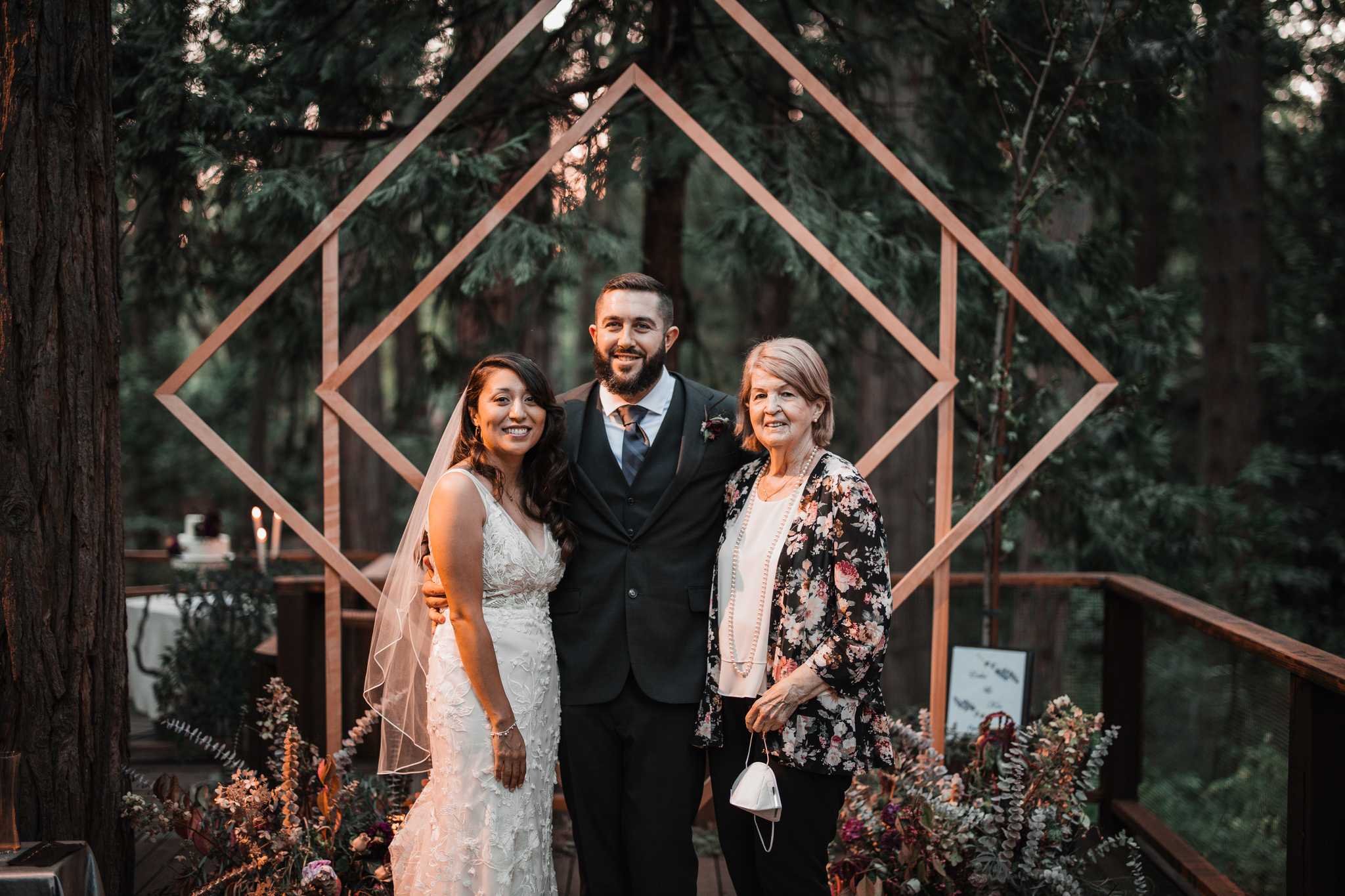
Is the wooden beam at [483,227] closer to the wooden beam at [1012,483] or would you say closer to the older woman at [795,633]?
the older woman at [795,633]

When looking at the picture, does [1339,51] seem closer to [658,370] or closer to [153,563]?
[658,370]

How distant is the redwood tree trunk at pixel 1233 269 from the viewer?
8.52m

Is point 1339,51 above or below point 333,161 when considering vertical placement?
above

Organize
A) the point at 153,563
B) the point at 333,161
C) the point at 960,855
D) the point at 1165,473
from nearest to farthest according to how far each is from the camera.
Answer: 1. the point at 960,855
2. the point at 333,161
3. the point at 1165,473
4. the point at 153,563

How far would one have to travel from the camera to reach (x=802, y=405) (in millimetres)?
2682

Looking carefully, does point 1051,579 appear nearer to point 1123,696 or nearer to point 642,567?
point 1123,696

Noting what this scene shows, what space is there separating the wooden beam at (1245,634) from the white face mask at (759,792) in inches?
56.8

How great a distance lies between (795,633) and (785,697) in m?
0.16

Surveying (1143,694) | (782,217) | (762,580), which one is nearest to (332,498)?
(762,580)

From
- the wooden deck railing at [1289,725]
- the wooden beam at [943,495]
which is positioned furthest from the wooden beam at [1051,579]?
the wooden beam at [943,495]

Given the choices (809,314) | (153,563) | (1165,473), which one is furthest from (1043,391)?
(153,563)

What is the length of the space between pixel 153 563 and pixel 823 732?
997 cm

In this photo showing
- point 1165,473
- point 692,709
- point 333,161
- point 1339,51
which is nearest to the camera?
point 692,709

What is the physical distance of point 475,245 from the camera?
339 cm
